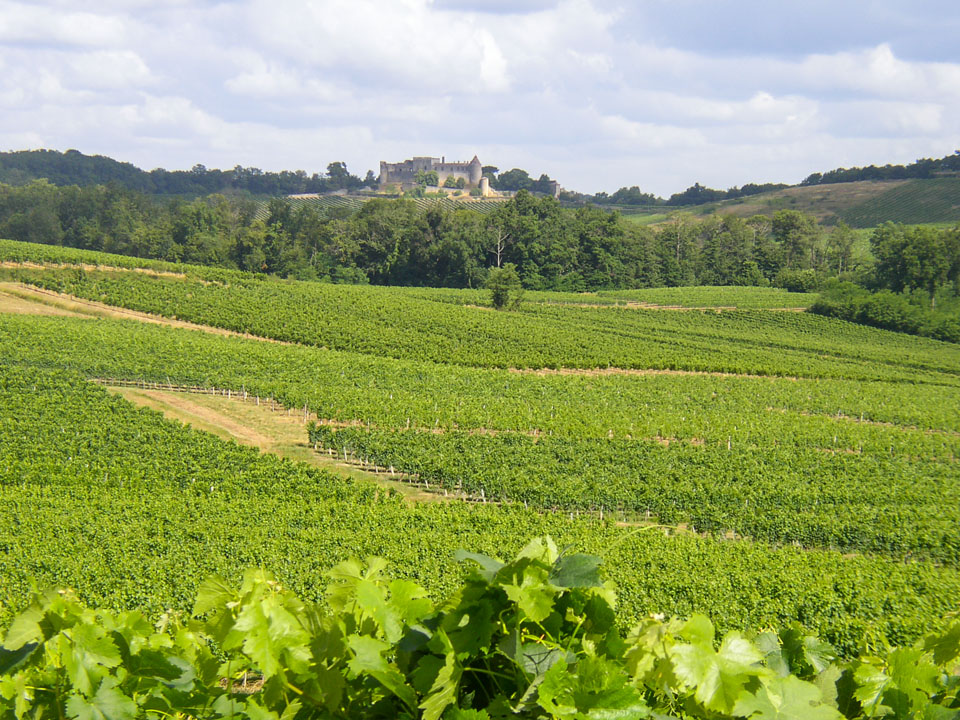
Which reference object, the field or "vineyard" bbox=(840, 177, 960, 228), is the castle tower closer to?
"vineyard" bbox=(840, 177, 960, 228)

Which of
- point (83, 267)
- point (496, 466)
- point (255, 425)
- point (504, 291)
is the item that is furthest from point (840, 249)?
point (255, 425)

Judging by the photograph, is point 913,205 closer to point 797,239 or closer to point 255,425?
point 797,239

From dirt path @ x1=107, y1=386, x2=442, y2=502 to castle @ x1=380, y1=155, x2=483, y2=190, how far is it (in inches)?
5254

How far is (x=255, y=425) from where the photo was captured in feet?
98.0

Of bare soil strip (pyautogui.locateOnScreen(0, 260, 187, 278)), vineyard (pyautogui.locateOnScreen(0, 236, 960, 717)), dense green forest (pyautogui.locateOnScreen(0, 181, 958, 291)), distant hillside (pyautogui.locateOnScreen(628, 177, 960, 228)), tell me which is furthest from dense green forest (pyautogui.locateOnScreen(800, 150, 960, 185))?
bare soil strip (pyautogui.locateOnScreen(0, 260, 187, 278))

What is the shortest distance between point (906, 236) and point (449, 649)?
82.3 meters

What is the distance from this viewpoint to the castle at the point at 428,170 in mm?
162875

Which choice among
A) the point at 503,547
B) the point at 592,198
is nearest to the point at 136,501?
the point at 503,547

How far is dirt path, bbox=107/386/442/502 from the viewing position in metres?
24.8

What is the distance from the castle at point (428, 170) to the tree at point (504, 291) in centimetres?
9490

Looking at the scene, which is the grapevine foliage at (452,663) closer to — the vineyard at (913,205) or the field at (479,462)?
the field at (479,462)

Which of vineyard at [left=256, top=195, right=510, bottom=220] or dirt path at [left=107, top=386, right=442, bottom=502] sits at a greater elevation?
vineyard at [left=256, top=195, right=510, bottom=220]

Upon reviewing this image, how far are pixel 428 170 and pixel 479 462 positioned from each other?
146237 mm

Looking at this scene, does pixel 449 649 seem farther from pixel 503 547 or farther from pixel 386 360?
pixel 386 360
